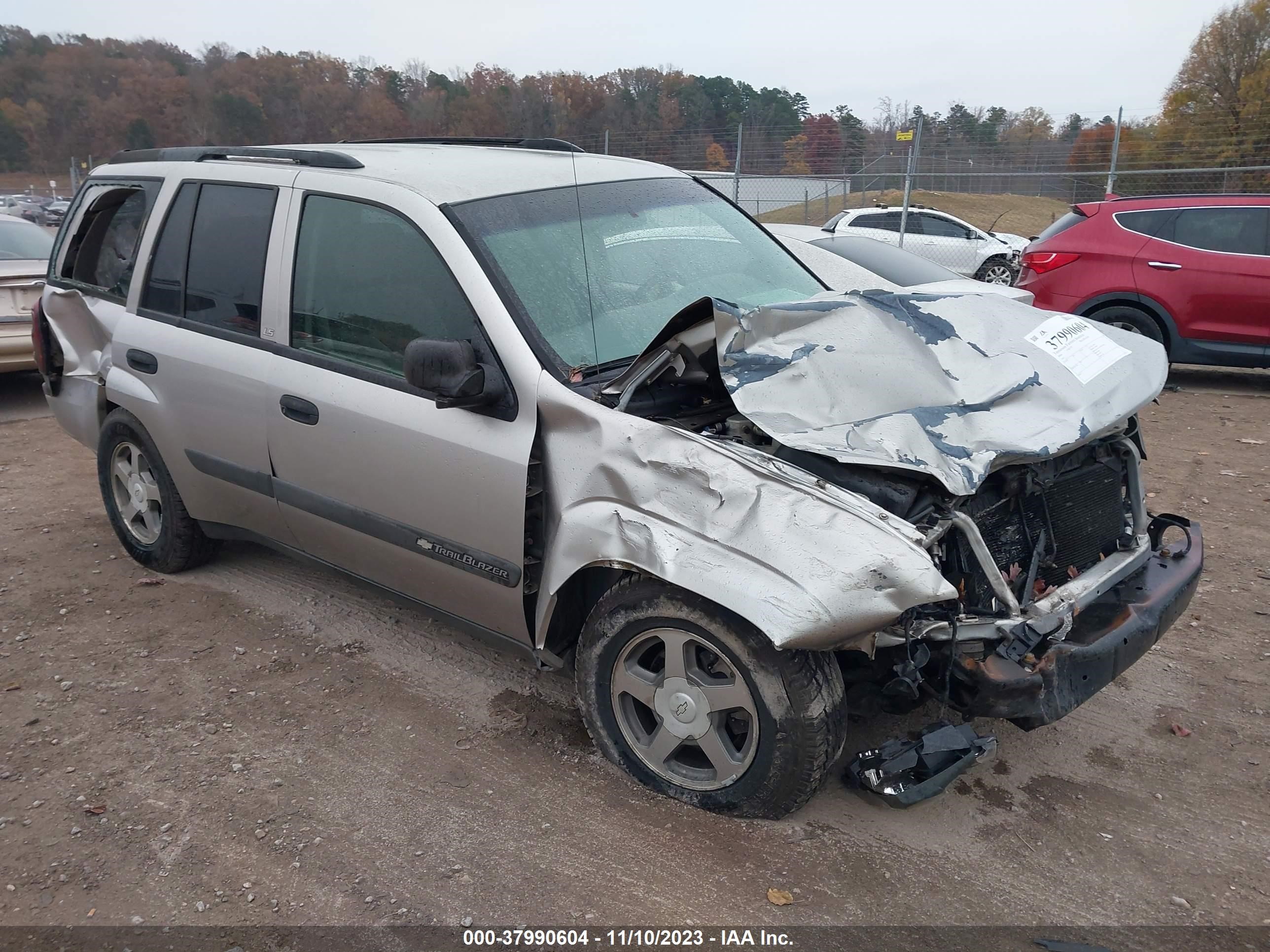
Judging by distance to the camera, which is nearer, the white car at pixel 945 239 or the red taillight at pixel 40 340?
the red taillight at pixel 40 340

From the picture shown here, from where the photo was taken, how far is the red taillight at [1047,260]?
859cm

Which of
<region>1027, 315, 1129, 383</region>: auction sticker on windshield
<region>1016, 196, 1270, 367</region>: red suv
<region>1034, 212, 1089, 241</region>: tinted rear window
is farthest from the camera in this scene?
<region>1034, 212, 1089, 241</region>: tinted rear window

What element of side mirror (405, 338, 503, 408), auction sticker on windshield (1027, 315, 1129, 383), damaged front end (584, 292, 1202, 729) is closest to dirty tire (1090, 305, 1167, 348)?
auction sticker on windshield (1027, 315, 1129, 383)

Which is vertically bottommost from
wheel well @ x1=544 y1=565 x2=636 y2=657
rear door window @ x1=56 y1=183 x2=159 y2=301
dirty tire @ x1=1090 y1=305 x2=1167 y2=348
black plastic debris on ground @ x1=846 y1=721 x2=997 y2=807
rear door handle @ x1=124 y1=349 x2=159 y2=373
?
black plastic debris on ground @ x1=846 y1=721 x2=997 y2=807

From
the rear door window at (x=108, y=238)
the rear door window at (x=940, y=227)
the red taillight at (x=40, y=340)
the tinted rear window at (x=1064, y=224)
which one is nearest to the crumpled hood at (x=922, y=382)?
the rear door window at (x=108, y=238)

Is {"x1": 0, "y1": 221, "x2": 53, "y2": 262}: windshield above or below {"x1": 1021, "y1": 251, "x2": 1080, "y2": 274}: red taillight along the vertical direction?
below

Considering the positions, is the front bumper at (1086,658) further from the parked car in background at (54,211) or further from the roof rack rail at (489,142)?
the parked car in background at (54,211)

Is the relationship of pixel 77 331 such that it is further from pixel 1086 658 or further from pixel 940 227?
pixel 940 227

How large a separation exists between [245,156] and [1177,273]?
750 cm

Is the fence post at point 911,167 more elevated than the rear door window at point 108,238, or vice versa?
the fence post at point 911,167

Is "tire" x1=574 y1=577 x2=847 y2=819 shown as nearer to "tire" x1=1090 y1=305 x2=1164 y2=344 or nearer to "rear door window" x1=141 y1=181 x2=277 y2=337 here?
"rear door window" x1=141 y1=181 x2=277 y2=337

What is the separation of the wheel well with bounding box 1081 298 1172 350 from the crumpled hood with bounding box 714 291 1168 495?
18.8ft

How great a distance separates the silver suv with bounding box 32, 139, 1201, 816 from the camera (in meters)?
2.59

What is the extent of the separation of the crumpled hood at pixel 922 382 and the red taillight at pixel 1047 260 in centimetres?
596
